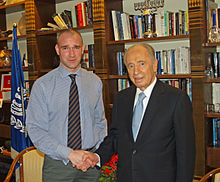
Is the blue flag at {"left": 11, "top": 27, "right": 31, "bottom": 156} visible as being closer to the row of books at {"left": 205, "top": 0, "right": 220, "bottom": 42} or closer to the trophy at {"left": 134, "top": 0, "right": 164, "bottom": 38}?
the trophy at {"left": 134, "top": 0, "right": 164, "bottom": 38}

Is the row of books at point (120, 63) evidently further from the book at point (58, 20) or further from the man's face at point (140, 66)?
the man's face at point (140, 66)

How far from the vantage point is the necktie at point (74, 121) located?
2.19m

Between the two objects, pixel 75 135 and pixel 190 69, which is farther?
pixel 190 69

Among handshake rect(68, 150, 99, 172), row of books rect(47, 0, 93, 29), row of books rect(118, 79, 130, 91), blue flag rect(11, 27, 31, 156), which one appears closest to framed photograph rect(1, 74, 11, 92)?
blue flag rect(11, 27, 31, 156)

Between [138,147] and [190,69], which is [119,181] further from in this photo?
[190,69]

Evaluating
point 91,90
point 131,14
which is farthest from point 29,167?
point 131,14

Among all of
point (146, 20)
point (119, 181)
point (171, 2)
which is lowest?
point (119, 181)

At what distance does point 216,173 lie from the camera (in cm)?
217

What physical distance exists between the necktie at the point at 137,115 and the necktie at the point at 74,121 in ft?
2.16

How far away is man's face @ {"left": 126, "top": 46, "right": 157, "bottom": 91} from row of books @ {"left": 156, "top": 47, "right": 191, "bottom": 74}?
1494 mm

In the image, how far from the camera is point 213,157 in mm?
2887

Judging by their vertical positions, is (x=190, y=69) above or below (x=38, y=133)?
above

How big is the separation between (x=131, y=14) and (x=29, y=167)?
2144 millimetres

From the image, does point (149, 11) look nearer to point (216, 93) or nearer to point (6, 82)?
point (216, 93)
